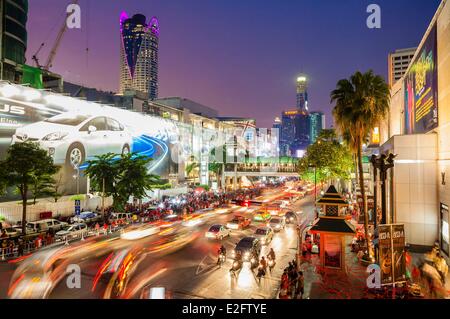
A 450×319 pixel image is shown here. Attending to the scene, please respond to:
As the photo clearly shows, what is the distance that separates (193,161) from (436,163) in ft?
242

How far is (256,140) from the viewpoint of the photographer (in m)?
147

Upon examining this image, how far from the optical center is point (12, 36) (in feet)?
193

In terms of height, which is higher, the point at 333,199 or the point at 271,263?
the point at 333,199

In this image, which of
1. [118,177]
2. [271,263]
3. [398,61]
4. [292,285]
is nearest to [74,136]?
[118,177]

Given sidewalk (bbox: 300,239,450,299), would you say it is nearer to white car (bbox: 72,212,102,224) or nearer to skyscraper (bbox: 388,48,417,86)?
white car (bbox: 72,212,102,224)

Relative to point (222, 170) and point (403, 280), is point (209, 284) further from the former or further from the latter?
point (222, 170)

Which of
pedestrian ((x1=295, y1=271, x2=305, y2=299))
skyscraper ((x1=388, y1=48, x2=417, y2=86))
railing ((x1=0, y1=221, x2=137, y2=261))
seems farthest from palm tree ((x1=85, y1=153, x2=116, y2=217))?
skyscraper ((x1=388, y1=48, x2=417, y2=86))

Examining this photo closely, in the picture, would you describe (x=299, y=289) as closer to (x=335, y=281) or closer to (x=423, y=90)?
(x=335, y=281)

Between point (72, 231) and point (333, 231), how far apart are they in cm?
2230

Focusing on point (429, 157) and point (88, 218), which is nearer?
point (429, 157)

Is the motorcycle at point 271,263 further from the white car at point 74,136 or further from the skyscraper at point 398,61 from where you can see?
the skyscraper at point 398,61

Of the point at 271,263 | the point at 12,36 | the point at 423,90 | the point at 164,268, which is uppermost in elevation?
the point at 12,36

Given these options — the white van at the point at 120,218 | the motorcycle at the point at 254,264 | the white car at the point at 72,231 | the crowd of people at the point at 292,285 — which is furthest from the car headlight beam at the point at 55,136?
the crowd of people at the point at 292,285
